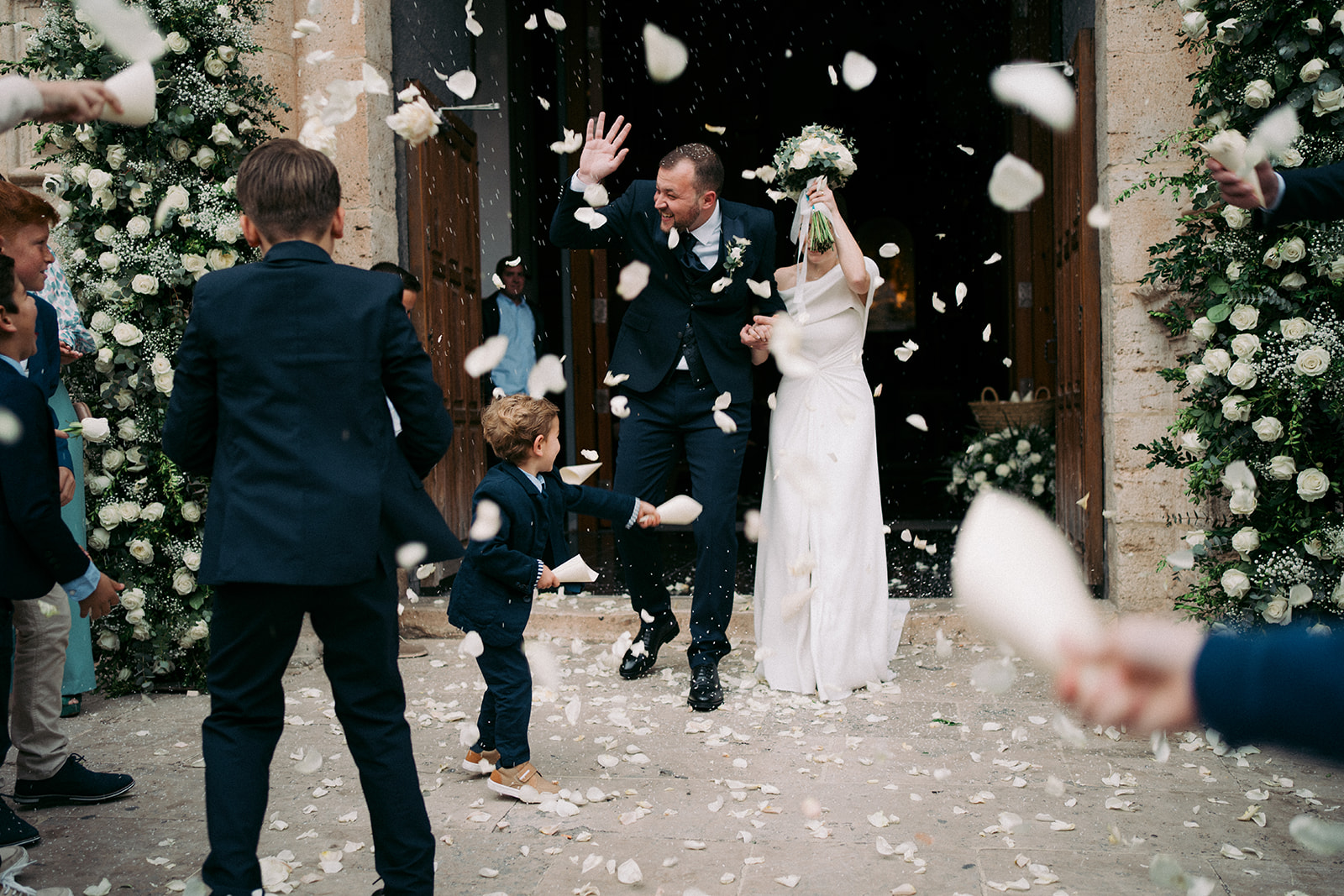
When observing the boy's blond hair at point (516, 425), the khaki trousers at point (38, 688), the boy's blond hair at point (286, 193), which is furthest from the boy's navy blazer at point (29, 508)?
the boy's blond hair at point (516, 425)

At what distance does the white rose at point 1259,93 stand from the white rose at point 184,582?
159 inches

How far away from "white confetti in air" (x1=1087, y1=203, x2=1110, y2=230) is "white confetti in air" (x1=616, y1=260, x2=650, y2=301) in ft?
5.98

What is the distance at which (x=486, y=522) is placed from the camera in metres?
2.83

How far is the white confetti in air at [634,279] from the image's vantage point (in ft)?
12.7

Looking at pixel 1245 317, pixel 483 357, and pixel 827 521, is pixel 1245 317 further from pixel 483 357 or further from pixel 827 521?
pixel 483 357

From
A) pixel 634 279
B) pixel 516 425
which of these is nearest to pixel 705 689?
pixel 516 425

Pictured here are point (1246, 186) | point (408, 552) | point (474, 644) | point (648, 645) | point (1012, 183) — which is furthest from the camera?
point (648, 645)

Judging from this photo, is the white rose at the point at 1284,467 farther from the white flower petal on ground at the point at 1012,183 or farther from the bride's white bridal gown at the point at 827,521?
the white flower petal on ground at the point at 1012,183

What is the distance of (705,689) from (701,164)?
1.85 metres

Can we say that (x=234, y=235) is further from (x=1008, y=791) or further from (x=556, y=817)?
(x=1008, y=791)

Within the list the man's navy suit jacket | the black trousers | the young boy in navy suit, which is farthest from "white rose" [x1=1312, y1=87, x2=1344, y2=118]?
the black trousers

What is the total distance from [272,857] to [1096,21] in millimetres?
4404

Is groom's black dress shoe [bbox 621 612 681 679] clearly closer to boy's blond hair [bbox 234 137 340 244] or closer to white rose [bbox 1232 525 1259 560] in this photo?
white rose [bbox 1232 525 1259 560]

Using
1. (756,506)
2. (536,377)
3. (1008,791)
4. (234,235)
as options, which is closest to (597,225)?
(536,377)
